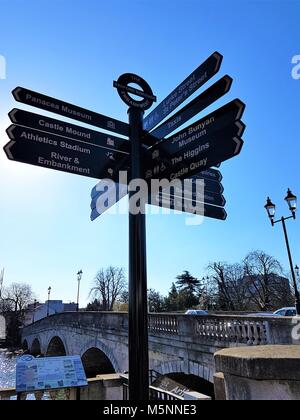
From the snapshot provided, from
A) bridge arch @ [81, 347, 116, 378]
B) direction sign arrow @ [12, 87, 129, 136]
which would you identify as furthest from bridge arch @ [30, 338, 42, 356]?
direction sign arrow @ [12, 87, 129, 136]

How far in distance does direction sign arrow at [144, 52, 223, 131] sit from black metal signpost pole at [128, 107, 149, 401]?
1.10 metres

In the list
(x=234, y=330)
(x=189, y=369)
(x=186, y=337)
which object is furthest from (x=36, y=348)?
(x=234, y=330)

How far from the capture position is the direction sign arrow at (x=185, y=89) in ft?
10.7

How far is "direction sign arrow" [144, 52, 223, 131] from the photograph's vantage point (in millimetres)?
3262

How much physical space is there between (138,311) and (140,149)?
1.66 meters

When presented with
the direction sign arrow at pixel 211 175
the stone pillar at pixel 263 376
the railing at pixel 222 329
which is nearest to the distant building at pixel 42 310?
the railing at pixel 222 329

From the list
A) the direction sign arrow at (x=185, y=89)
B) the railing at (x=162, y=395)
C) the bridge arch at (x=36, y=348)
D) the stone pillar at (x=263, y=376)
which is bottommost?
the bridge arch at (x=36, y=348)

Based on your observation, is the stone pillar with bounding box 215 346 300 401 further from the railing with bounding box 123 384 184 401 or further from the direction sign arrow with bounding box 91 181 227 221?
the railing with bounding box 123 384 184 401

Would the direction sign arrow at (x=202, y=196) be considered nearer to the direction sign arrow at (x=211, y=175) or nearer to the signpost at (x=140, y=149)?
the signpost at (x=140, y=149)

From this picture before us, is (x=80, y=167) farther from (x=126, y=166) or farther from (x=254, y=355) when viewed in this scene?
(x=254, y=355)

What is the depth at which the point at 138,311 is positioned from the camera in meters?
2.96

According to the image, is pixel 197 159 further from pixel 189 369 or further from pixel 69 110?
pixel 189 369

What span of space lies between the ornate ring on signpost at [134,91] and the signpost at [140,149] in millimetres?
10
